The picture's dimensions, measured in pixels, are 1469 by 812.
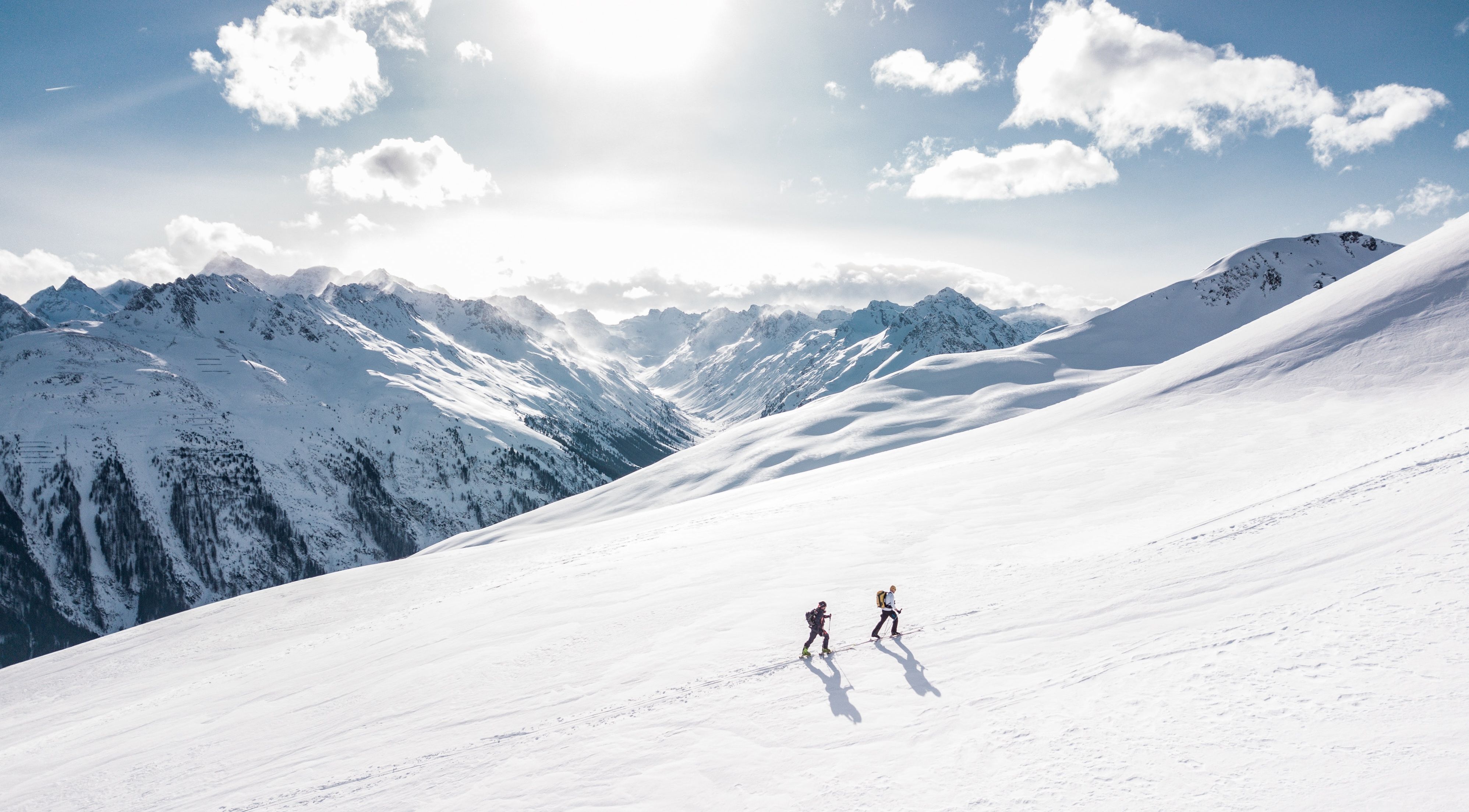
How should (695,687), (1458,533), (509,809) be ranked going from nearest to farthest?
(509,809) < (1458,533) < (695,687)

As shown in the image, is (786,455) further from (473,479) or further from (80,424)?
(80,424)

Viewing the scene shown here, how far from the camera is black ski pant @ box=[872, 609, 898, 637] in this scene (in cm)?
1494

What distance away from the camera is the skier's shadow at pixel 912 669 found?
40.8ft

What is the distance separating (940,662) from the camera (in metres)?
13.4

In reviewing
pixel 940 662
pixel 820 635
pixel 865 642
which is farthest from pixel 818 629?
pixel 940 662

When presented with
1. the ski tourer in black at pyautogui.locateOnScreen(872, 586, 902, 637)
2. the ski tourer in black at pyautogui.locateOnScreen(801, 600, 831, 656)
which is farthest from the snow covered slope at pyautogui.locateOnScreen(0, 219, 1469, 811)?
the ski tourer in black at pyautogui.locateOnScreen(801, 600, 831, 656)

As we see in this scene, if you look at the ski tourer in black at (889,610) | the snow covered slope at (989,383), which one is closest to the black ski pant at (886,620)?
the ski tourer in black at (889,610)

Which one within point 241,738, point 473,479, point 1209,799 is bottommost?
point 1209,799

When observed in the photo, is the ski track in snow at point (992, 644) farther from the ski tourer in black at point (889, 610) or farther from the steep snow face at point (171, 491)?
the steep snow face at point (171, 491)

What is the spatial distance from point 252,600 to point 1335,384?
214ft

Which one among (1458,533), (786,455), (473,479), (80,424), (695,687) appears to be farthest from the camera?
(473,479)

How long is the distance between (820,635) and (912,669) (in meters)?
2.32

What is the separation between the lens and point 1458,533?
12984mm

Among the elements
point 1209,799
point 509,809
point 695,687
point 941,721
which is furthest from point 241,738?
point 1209,799
